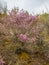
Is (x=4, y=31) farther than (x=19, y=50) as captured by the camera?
Yes

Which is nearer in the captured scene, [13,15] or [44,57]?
[44,57]

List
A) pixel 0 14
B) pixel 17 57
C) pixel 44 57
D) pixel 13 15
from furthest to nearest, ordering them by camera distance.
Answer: pixel 0 14 → pixel 13 15 → pixel 44 57 → pixel 17 57

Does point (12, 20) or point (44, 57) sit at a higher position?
point (12, 20)

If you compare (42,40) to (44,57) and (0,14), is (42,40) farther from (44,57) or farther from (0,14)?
(0,14)

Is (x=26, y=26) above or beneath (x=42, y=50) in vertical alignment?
above

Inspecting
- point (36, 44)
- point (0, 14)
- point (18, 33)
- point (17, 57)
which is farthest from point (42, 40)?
point (0, 14)

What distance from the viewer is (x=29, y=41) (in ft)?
33.5

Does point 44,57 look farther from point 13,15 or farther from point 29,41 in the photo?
point 13,15

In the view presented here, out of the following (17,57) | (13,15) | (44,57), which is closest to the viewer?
(17,57)

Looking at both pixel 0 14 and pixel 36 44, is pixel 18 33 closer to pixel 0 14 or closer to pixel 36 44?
pixel 36 44

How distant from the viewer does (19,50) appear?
10133mm

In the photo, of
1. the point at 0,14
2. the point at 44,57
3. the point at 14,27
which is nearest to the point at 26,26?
the point at 14,27

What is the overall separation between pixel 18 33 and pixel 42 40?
95 centimetres

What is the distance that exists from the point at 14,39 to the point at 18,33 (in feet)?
0.87
